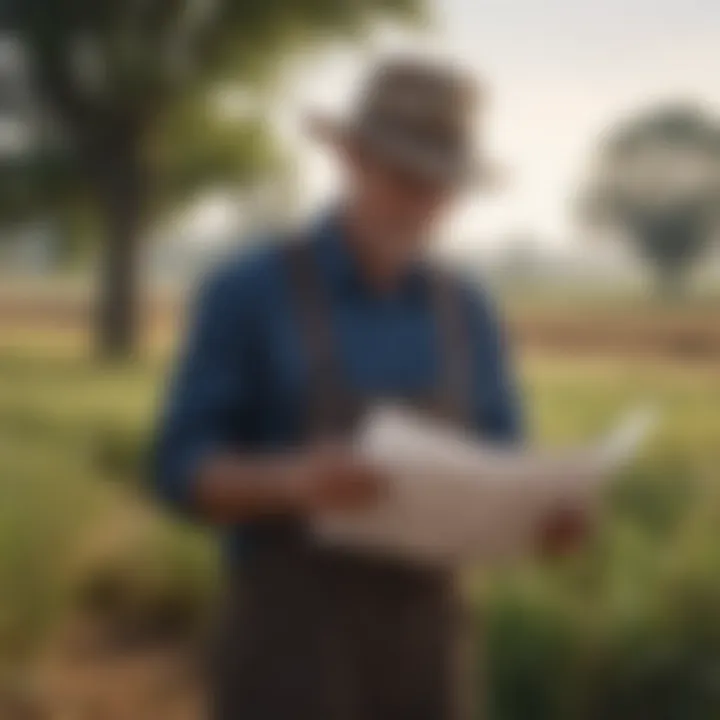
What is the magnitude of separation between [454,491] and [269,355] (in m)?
0.14

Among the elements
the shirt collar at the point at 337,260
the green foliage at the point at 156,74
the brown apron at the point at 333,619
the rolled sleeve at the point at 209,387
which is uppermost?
the green foliage at the point at 156,74

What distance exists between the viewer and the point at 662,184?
1.05 metres

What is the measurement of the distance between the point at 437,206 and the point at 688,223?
376mm

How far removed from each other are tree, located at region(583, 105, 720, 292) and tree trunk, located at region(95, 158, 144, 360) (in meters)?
0.37

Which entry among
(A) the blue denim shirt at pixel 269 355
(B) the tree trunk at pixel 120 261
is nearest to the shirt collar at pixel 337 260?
(A) the blue denim shirt at pixel 269 355

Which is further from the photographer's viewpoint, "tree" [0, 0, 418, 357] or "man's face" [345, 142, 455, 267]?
"tree" [0, 0, 418, 357]

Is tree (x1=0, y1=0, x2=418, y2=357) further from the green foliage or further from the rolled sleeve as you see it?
the rolled sleeve

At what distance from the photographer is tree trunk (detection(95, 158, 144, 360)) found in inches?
40.9

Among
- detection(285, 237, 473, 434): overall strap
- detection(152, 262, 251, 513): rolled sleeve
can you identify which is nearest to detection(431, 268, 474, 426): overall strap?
detection(285, 237, 473, 434): overall strap

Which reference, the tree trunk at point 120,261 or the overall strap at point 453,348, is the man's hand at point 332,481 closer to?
the overall strap at point 453,348

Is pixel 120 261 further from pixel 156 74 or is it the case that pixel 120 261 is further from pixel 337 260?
pixel 337 260

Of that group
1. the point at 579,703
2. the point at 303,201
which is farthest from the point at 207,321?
the point at 579,703

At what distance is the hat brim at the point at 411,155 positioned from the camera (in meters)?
0.74

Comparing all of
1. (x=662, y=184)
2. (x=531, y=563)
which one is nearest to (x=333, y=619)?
(x=531, y=563)
